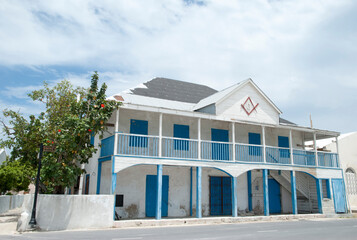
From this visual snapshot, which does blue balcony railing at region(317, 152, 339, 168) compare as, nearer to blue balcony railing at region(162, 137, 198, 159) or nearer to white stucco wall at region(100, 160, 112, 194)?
blue balcony railing at region(162, 137, 198, 159)

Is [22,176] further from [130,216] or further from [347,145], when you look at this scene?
[347,145]

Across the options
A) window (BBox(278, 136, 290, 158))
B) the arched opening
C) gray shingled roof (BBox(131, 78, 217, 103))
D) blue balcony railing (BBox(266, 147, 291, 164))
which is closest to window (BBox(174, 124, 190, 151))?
the arched opening

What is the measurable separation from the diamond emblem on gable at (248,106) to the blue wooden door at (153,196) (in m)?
5.81

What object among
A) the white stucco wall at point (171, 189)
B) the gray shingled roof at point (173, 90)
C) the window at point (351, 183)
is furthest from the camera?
the window at point (351, 183)

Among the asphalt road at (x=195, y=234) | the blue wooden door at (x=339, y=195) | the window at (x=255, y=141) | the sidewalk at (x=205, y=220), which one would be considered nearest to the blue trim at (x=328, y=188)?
the blue wooden door at (x=339, y=195)

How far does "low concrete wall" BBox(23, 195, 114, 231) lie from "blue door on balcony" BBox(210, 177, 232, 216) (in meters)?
6.99

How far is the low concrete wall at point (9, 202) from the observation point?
69.6 ft

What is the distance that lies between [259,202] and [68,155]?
1178 cm

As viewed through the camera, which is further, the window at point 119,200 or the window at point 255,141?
the window at point 255,141

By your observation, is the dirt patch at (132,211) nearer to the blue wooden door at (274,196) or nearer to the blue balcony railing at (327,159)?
the blue wooden door at (274,196)

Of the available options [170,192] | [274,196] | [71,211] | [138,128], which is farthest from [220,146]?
[71,211]

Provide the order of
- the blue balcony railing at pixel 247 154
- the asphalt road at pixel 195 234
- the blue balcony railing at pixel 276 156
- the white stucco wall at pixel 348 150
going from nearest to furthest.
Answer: the asphalt road at pixel 195 234 → the blue balcony railing at pixel 247 154 → the blue balcony railing at pixel 276 156 → the white stucco wall at pixel 348 150

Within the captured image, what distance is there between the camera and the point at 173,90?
2044 centimetres

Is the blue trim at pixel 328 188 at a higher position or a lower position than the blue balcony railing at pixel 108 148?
lower
